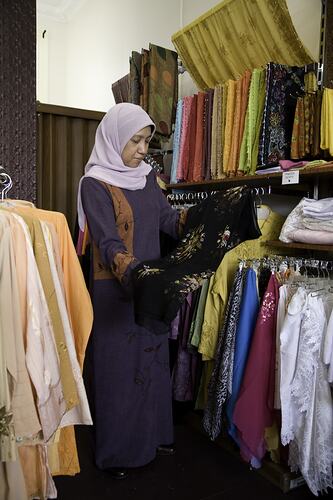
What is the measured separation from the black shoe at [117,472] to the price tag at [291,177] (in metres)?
1.29

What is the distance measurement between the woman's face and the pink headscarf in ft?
0.05

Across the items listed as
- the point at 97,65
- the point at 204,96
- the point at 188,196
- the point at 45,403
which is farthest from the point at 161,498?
the point at 97,65

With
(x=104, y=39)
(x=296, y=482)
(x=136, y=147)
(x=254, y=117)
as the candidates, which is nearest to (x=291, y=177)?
(x=254, y=117)

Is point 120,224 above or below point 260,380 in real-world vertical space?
above

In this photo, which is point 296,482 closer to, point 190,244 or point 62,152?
point 190,244

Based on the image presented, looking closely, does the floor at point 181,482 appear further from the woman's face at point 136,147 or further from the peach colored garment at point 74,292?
the woman's face at point 136,147

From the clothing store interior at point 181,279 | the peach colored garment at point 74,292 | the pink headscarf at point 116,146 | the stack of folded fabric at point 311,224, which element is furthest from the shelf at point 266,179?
the peach colored garment at point 74,292

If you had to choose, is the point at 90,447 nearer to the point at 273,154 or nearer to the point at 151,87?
the point at 273,154

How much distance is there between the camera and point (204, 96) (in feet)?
6.73

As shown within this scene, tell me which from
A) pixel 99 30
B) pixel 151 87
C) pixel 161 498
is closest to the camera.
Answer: pixel 161 498

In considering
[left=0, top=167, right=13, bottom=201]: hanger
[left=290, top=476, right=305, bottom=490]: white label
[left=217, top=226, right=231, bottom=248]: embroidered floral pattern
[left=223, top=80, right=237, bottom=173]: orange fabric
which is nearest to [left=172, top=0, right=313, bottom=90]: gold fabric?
[left=223, top=80, right=237, bottom=173]: orange fabric

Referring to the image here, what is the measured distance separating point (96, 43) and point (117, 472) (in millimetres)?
3745

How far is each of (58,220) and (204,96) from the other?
1266 mm

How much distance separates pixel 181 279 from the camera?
1.02 meters
